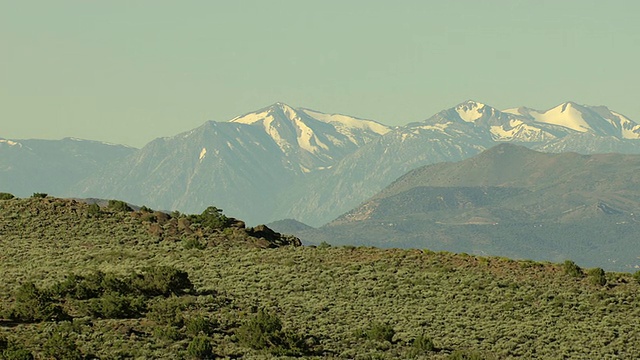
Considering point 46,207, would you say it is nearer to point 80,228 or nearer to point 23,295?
point 80,228

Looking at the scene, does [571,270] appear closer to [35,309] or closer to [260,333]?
[260,333]

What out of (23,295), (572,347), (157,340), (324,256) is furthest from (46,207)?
(572,347)

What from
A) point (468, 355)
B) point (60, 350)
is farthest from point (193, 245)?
point (60, 350)

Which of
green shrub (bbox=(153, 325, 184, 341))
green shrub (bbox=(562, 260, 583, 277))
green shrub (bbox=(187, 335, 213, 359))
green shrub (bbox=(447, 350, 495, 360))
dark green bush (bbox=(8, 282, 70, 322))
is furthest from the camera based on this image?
green shrub (bbox=(562, 260, 583, 277))

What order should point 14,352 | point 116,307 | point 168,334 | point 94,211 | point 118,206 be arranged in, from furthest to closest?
point 118,206, point 94,211, point 116,307, point 168,334, point 14,352

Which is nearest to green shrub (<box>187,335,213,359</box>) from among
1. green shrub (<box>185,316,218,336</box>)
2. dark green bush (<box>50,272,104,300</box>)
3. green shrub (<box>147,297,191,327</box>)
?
green shrub (<box>185,316,218,336</box>)

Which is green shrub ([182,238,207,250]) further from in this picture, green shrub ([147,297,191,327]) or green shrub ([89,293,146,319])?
green shrub ([89,293,146,319])

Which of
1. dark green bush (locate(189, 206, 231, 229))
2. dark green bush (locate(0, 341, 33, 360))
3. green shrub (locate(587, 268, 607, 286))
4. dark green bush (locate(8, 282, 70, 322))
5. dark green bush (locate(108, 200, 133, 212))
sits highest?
dark green bush (locate(108, 200, 133, 212))

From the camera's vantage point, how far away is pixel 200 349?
199ft

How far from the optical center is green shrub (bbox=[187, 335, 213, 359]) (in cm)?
6075

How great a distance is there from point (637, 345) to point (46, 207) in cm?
5678

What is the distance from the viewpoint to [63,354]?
58188mm

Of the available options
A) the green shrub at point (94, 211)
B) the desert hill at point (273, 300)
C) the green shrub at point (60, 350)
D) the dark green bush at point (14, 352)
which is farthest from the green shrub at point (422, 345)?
the green shrub at point (94, 211)

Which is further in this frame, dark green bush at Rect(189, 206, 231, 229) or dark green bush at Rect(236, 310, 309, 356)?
dark green bush at Rect(189, 206, 231, 229)
